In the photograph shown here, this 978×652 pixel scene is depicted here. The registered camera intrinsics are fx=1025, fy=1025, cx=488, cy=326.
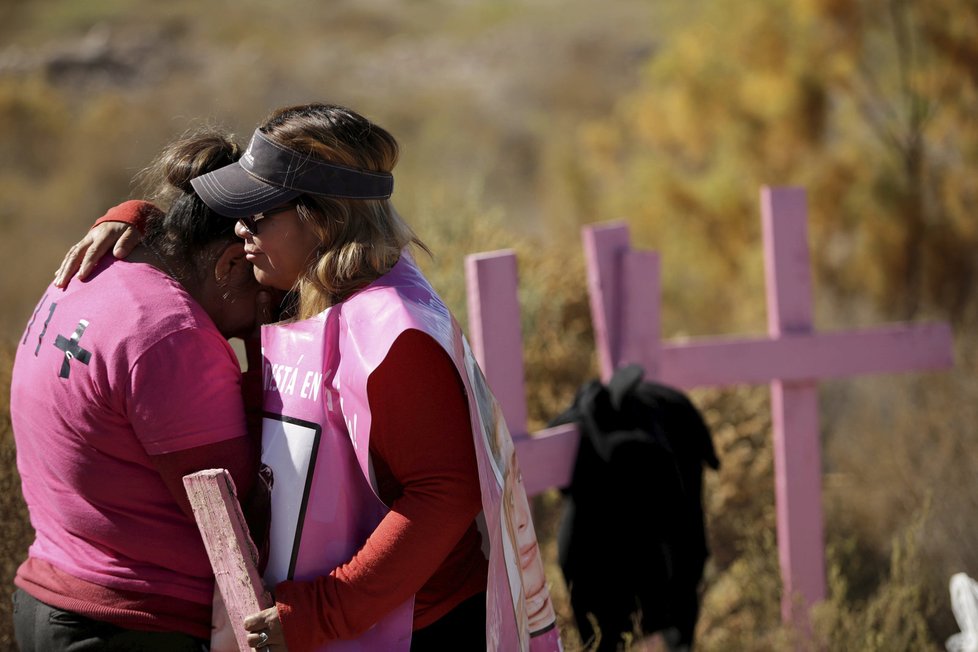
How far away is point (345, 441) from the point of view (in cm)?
171

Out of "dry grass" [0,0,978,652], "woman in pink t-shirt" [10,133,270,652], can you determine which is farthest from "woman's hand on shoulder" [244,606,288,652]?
"dry grass" [0,0,978,652]

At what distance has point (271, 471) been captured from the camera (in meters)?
1.73

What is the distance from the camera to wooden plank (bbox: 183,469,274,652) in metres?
1.59

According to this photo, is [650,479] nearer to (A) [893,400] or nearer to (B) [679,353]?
(B) [679,353]

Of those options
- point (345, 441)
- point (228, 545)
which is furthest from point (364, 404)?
point (228, 545)

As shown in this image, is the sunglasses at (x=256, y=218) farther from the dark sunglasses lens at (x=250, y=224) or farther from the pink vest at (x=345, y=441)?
the pink vest at (x=345, y=441)

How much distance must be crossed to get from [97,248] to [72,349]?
235 mm

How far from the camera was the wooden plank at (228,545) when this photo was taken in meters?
1.59

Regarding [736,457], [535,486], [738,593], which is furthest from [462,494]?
A: [736,457]

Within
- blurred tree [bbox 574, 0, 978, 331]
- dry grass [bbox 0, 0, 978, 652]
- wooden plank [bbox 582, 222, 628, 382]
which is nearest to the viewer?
wooden plank [bbox 582, 222, 628, 382]

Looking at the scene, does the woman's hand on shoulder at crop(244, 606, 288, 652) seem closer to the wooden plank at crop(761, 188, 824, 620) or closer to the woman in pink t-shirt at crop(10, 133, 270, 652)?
the woman in pink t-shirt at crop(10, 133, 270, 652)

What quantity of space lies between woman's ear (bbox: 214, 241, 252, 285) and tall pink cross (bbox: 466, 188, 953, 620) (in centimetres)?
154

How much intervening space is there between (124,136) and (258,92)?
6.44m

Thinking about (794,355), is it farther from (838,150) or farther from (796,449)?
(838,150)
